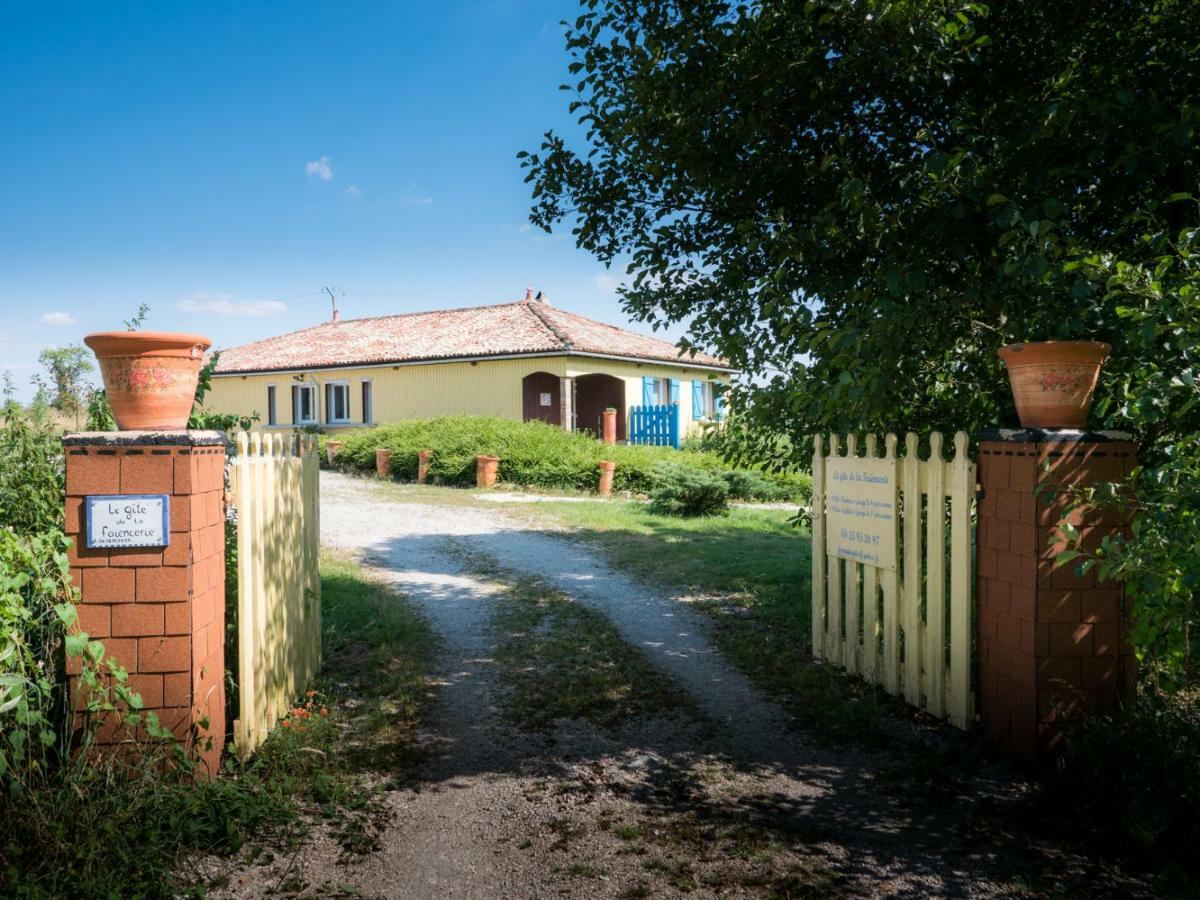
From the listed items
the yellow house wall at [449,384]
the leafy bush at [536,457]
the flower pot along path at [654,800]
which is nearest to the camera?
the flower pot along path at [654,800]

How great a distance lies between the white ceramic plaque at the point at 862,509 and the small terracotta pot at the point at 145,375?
3690 millimetres

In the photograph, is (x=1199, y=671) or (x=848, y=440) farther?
(x=848, y=440)

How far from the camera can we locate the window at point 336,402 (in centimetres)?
2627

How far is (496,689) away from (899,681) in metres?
2.41

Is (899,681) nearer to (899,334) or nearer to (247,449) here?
(899,334)

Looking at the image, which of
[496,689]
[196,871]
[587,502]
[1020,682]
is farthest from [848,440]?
[587,502]

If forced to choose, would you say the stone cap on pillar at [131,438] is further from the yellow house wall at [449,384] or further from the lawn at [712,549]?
the yellow house wall at [449,384]

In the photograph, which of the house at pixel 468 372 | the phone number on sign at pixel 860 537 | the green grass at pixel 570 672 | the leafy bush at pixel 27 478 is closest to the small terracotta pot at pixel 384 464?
the house at pixel 468 372

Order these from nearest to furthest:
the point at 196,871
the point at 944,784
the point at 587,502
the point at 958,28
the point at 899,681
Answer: the point at 196,871, the point at 944,784, the point at 958,28, the point at 899,681, the point at 587,502

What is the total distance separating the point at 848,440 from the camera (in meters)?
4.93

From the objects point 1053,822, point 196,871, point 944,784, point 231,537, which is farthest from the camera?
point 231,537

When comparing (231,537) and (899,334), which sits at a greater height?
(899,334)

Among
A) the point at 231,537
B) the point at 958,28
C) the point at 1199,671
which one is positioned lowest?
the point at 1199,671

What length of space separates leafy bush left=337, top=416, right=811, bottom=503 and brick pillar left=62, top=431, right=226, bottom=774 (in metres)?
12.3
